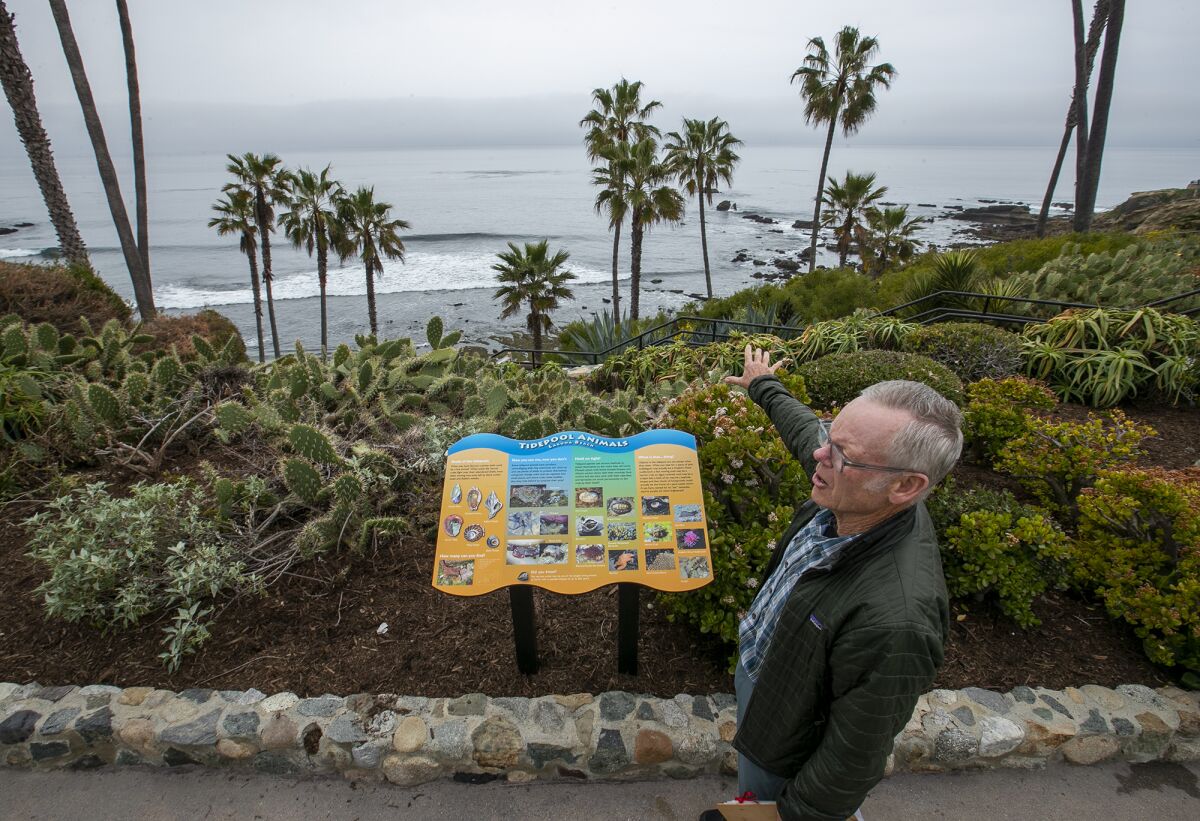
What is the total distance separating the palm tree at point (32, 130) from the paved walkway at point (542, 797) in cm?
1182

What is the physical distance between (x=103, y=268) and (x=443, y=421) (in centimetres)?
5296

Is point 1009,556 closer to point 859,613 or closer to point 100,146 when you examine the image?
point 859,613

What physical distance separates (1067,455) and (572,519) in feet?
10.5

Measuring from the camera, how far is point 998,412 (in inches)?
174

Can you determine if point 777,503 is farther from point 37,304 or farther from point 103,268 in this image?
point 103,268

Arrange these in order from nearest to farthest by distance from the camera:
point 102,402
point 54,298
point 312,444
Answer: point 312,444
point 102,402
point 54,298

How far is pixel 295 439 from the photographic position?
13.5 feet

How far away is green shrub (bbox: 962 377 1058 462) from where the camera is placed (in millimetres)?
4395

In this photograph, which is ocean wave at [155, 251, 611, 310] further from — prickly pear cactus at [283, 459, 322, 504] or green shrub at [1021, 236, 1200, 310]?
prickly pear cactus at [283, 459, 322, 504]

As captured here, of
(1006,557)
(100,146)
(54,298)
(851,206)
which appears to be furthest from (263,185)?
(1006,557)

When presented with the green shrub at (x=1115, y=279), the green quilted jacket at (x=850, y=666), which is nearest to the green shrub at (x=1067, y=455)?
the green quilted jacket at (x=850, y=666)

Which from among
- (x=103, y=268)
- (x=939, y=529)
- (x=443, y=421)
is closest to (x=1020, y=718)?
(x=939, y=529)

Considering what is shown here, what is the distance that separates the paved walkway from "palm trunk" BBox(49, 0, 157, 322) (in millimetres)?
14772

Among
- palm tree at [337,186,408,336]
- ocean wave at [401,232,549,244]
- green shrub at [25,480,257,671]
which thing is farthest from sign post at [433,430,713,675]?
ocean wave at [401,232,549,244]
